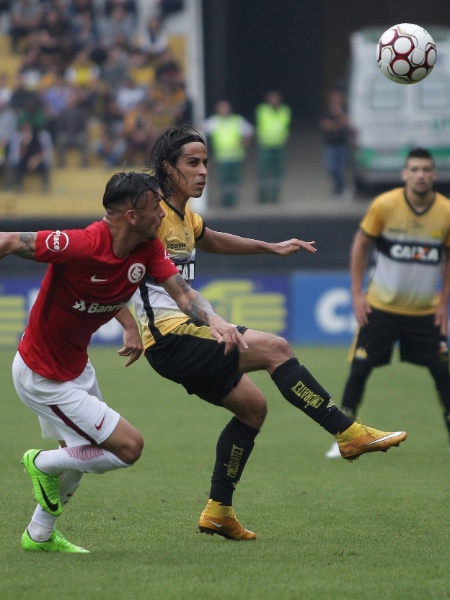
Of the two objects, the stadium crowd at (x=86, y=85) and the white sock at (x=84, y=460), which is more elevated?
the stadium crowd at (x=86, y=85)

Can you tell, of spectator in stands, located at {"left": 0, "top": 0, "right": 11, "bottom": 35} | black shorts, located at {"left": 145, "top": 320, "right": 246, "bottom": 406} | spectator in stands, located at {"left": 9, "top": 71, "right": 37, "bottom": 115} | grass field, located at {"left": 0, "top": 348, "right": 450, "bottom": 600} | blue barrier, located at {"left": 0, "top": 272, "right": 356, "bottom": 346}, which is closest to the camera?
grass field, located at {"left": 0, "top": 348, "right": 450, "bottom": 600}

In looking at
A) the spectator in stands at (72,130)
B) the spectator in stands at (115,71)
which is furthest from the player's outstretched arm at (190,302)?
the spectator in stands at (115,71)

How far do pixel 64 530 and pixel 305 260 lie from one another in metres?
12.3

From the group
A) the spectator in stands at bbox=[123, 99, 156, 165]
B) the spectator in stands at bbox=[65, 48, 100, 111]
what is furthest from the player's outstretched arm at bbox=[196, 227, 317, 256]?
the spectator in stands at bbox=[65, 48, 100, 111]

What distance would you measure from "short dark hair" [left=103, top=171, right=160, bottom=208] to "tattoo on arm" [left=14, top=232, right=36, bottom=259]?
1.39 ft

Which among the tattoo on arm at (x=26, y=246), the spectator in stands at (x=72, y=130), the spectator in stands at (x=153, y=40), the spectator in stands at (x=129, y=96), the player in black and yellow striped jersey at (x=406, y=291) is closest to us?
the tattoo on arm at (x=26, y=246)

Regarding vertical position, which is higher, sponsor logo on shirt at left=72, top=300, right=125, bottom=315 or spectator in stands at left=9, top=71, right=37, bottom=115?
spectator in stands at left=9, top=71, right=37, bottom=115

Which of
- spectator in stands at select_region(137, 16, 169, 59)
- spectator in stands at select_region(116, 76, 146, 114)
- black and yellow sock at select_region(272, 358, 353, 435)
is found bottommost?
black and yellow sock at select_region(272, 358, 353, 435)

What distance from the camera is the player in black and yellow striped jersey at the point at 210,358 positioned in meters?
5.66

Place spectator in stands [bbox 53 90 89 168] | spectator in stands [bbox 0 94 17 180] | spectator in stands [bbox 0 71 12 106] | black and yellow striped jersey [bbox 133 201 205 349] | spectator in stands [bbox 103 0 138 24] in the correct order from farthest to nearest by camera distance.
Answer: spectator in stands [bbox 103 0 138 24], spectator in stands [bbox 0 71 12 106], spectator in stands [bbox 53 90 89 168], spectator in stands [bbox 0 94 17 180], black and yellow striped jersey [bbox 133 201 205 349]

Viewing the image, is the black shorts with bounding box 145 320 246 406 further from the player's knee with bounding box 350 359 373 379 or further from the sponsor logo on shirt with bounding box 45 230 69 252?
the player's knee with bounding box 350 359 373 379

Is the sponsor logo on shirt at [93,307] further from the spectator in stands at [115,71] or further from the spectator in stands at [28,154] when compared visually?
the spectator in stands at [115,71]

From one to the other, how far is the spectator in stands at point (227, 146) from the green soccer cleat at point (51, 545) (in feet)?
55.9

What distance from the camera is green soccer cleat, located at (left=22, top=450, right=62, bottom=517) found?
17.9ft
